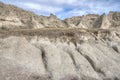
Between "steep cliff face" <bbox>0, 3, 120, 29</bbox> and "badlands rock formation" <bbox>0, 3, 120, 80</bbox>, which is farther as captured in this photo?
"steep cliff face" <bbox>0, 3, 120, 29</bbox>

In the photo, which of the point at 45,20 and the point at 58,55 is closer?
the point at 58,55

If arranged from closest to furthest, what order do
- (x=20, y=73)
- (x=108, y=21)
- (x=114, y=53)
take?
(x=20, y=73), (x=114, y=53), (x=108, y=21)

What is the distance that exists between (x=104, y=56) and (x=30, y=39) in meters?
9.35

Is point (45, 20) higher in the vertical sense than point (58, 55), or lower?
higher

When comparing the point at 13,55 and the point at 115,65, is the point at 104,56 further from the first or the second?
the point at 13,55

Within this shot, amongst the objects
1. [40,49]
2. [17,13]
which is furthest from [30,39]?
[17,13]

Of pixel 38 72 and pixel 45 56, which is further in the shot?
pixel 45 56

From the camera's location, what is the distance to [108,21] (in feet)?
299

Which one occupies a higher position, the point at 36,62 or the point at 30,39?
the point at 30,39

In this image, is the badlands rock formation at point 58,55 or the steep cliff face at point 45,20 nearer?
the badlands rock formation at point 58,55

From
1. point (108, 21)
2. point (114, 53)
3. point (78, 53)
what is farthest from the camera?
point (108, 21)

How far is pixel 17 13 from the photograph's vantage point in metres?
70.8

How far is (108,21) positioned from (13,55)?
7064 centimetres

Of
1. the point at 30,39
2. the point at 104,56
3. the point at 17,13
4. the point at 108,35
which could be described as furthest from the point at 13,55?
the point at 17,13
